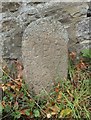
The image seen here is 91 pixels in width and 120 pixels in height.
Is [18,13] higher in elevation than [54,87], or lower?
higher

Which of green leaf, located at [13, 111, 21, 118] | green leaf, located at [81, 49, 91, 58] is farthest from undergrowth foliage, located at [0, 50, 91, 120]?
green leaf, located at [81, 49, 91, 58]

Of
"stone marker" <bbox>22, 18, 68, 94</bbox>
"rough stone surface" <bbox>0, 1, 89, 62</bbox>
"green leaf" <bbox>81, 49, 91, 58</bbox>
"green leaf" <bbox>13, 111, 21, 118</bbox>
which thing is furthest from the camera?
"green leaf" <bbox>81, 49, 91, 58</bbox>

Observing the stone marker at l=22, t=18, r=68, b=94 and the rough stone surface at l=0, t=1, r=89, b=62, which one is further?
the rough stone surface at l=0, t=1, r=89, b=62

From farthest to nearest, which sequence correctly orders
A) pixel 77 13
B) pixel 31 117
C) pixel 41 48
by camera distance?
1. pixel 77 13
2. pixel 41 48
3. pixel 31 117

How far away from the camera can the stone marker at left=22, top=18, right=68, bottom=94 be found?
311 cm

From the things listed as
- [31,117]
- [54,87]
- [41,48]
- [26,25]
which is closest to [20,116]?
[31,117]

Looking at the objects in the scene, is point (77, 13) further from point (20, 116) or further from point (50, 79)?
point (20, 116)

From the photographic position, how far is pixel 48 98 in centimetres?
308

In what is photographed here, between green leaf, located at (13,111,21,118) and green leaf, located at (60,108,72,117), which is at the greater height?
green leaf, located at (13,111,21,118)

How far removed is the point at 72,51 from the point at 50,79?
0.43m

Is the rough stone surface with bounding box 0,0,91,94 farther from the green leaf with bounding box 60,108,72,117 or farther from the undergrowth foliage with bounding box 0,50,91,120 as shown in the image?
the green leaf with bounding box 60,108,72,117

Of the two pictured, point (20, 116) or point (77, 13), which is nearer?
point (20, 116)

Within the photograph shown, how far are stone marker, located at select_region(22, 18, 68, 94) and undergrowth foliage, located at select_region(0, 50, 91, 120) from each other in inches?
3.2

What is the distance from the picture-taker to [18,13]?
10.6ft
